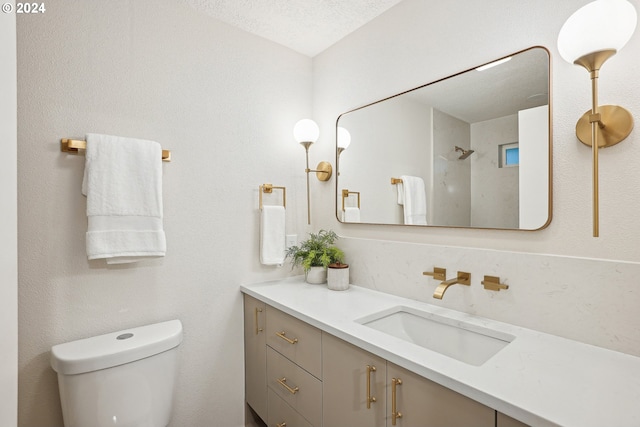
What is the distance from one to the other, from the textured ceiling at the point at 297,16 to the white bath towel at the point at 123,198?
83cm

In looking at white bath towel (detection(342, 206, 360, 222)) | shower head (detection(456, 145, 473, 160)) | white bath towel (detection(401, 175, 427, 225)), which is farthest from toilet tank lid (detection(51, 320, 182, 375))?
shower head (detection(456, 145, 473, 160))

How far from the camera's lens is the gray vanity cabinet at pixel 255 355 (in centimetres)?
162

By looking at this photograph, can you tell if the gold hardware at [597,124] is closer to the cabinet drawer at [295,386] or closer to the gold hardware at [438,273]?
the gold hardware at [438,273]

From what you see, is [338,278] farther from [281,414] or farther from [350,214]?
[281,414]

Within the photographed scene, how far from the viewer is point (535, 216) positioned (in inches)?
44.4

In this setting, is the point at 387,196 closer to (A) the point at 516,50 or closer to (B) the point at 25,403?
(A) the point at 516,50

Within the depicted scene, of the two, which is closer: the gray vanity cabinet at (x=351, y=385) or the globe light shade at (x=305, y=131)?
the gray vanity cabinet at (x=351, y=385)

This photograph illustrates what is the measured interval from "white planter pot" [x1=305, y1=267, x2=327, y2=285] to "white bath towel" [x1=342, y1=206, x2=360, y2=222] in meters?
0.33

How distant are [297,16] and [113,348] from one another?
1.80 m

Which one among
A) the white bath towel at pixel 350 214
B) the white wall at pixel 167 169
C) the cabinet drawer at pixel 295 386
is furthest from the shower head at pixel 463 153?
the cabinet drawer at pixel 295 386

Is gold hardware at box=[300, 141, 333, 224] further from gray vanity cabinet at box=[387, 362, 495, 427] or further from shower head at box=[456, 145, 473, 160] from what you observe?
gray vanity cabinet at box=[387, 362, 495, 427]

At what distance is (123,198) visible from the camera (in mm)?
1319

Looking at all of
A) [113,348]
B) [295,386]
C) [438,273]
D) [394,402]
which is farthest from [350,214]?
[113,348]

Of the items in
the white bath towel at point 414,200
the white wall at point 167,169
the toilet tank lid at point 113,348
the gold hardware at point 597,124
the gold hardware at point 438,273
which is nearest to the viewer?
the gold hardware at point 597,124
